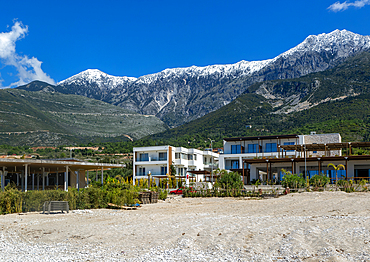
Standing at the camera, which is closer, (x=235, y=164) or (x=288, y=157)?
(x=288, y=157)

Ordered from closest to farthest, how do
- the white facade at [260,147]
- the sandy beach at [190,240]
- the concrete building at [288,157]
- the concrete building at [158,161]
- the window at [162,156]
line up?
the sandy beach at [190,240] < the concrete building at [288,157] < the white facade at [260,147] < the concrete building at [158,161] < the window at [162,156]

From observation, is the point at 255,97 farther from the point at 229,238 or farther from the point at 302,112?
the point at 229,238

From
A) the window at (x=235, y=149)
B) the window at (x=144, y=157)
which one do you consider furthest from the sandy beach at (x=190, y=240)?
the window at (x=144, y=157)

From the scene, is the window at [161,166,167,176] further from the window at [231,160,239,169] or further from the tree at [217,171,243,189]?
the tree at [217,171,243,189]

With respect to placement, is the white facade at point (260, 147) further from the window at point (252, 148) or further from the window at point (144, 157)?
the window at point (144, 157)

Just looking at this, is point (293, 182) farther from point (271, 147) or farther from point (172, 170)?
point (172, 170)

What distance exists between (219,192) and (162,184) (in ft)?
69.0

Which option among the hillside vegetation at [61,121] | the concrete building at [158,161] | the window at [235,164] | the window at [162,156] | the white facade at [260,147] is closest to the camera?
the white facade at [260,147]

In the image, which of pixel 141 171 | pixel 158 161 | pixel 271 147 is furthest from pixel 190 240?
pixel 141 171

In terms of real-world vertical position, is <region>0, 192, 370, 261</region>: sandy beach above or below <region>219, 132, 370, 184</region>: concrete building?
below

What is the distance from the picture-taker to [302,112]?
105062 mm

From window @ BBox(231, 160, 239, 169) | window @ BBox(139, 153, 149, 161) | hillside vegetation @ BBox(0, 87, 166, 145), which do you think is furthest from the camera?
hillside vegetation @ BBox(0, 87, 166, 145)

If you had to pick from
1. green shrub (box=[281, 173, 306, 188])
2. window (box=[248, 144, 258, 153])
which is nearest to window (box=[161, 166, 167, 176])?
window (box=[248, 144, 258, 153])

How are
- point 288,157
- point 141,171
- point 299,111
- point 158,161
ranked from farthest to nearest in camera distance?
point 299,111 < point 141,171 < point 158,161 < point 288,157
